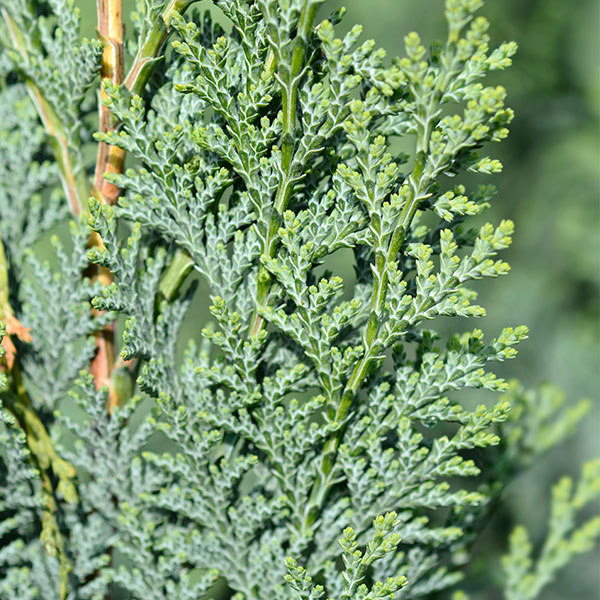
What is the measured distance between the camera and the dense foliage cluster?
131 cm

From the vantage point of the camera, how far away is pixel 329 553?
63.5 inches

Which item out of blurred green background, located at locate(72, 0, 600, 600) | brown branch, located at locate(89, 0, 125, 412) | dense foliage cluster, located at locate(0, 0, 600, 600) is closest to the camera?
dense foliage cluster, located at locate(0, 0, 600, 600)

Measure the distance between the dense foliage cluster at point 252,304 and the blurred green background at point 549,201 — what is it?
261cm

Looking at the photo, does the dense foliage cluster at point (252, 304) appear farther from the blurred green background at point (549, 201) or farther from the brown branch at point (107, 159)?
the blurred green background at point (549, 201)

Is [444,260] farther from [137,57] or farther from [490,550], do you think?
[490,550]

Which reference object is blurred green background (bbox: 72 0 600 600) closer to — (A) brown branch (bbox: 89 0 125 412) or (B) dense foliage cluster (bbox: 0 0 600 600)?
(B) dense foliage cluster (bbox: 0 0 600 600)

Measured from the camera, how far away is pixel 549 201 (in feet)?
15.6

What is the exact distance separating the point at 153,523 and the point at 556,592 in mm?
3408

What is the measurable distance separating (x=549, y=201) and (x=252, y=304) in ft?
12.5

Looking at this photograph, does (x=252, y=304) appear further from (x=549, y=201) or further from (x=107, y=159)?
(x=549, y=201)

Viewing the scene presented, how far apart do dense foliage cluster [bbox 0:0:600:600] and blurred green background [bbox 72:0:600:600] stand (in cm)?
261

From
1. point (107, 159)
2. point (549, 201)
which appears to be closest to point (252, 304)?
point (107, 159)

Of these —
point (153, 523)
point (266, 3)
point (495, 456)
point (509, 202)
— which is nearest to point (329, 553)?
point (153, 523)

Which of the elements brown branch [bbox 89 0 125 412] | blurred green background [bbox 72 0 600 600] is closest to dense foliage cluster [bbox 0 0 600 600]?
brown branch [bbox 89 0 125 412]
